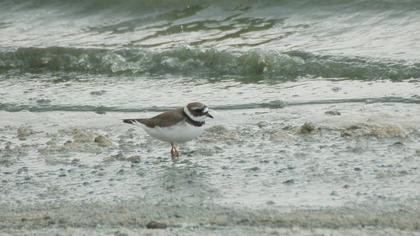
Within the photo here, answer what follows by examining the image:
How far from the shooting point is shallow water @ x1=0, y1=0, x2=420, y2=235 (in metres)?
5.85

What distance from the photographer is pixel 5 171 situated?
7.16m

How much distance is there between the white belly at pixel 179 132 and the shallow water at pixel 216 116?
0.16 metres

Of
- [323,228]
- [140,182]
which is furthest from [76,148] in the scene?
[323,228]

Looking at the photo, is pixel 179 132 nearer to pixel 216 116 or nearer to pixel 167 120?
pixel 167 120

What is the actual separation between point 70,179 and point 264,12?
22.7ft

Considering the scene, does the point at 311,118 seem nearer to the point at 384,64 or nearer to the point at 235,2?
the point at 384,64

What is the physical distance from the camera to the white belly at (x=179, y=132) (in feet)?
24.2

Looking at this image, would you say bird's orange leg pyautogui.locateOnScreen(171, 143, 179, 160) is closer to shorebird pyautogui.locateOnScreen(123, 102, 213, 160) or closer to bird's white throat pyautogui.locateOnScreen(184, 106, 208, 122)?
shorebird pyautogui.locateOnScreen(123, 102, 213, 160)

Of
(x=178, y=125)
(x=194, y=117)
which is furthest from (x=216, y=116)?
(x=178, y=125)

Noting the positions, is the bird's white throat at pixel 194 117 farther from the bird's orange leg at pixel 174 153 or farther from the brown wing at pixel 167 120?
the bird's orange leg at pixel 174 153

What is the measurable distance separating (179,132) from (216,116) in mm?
1467

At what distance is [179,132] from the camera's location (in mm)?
7367

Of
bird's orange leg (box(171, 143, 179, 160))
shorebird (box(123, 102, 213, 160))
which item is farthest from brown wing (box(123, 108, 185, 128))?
bird's orange leg (box(171, 143, 179, 160))

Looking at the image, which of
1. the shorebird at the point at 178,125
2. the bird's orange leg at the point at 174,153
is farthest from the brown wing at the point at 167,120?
the bird's orange leg at the point at 174,153
